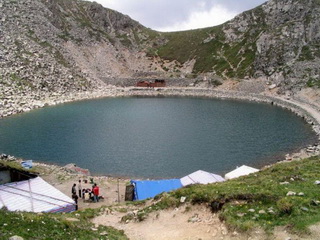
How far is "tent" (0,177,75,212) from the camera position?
23555mm

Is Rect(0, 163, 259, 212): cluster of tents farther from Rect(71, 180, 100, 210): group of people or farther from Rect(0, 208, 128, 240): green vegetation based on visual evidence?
Rect(0, 208, 128, 240): green vegetation

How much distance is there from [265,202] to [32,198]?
1685 cm

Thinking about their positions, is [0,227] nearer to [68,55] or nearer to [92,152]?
[92,152]

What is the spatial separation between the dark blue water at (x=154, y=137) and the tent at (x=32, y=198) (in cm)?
1664

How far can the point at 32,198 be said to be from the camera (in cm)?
2470

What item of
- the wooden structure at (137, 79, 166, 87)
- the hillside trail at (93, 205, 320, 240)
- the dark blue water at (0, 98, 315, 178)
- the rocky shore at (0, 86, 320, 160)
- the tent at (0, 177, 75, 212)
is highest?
the wooden structure at (137, 79, 166, 87)

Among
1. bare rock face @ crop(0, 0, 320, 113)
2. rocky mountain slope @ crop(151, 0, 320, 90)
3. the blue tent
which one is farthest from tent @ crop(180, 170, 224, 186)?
rocky mountain slope @ crop(151, 0, 320, 90)

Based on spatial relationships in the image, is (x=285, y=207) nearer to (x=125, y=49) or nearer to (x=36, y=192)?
(x=36, y=192)

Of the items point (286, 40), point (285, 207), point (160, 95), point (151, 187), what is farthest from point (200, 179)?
point (286, 40)

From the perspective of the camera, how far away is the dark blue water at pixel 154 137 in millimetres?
46219

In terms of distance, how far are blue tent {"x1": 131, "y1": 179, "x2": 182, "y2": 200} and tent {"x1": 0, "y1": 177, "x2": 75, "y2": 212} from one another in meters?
7.03

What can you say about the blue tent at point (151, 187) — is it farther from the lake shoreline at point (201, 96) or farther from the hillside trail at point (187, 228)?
the lake shoreline at point (201, 96)

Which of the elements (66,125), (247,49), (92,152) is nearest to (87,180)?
(92,152)

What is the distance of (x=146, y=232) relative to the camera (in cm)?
1848
